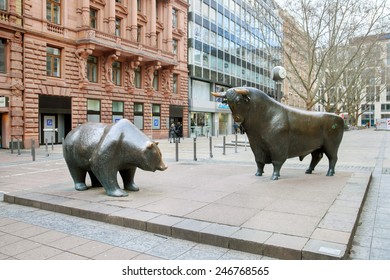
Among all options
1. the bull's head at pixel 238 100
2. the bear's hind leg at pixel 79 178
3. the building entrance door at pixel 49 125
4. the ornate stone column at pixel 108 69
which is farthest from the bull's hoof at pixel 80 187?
the ornate stone column at pixel 108 69

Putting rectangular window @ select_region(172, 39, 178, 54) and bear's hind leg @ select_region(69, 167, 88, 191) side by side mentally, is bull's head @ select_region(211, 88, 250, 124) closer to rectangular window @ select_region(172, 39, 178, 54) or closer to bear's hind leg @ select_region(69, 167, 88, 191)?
bear's hind leg @ select_region(69, 167, 88, 191)

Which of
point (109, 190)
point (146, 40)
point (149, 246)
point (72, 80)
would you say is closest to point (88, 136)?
point (109, 190)

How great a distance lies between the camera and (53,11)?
2428cm

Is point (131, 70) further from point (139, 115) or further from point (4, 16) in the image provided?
point (4, 16)

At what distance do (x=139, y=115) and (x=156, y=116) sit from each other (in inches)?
105

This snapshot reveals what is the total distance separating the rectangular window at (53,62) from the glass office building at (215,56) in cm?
1736

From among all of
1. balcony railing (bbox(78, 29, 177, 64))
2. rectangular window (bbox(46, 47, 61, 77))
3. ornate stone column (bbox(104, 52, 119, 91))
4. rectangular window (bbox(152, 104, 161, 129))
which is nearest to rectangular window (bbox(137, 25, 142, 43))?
balcony railing (bbox(78, 29, 177, 64))

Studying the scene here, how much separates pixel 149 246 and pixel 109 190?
235cm

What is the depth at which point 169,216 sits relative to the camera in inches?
192

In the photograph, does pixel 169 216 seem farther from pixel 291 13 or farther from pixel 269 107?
pixel 291 13

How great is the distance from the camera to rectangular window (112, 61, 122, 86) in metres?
29.4

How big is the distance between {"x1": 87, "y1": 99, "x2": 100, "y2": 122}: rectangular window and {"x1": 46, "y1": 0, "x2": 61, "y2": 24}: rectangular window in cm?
624

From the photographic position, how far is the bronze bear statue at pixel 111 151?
5.91m

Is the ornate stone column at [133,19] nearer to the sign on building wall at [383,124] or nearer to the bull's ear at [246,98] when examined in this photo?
the bull's ear at [246,98]
